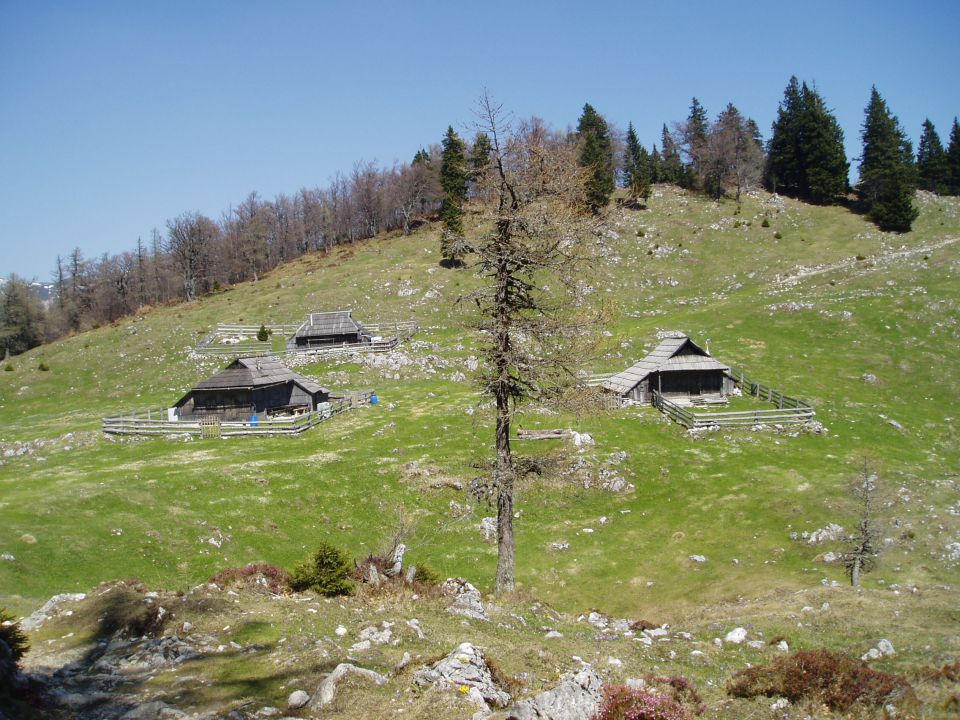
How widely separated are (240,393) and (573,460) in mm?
25625

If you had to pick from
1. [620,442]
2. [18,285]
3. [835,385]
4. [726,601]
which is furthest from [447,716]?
[18,285]

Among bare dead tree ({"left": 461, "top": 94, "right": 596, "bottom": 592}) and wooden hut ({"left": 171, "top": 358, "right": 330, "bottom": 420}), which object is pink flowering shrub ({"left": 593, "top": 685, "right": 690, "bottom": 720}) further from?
wooden hut ({"left": 171, "top": 358, "right": 330, "bottom": 420})

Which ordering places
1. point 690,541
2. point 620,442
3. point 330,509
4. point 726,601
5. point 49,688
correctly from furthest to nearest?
point 620,442 → point 330,509 → point 690,541 → point 726,601 → point 49,688

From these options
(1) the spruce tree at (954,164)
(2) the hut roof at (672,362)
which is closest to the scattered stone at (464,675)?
(2) the hut roof at (672,362)

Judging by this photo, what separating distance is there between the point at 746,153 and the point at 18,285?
113881 millimetres

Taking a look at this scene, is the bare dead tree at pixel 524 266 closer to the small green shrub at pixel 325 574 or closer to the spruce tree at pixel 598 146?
the small green shrub at pixel 325 574

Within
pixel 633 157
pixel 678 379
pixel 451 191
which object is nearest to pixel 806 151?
pixel 633 157

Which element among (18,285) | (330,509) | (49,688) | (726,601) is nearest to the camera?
(49,688)

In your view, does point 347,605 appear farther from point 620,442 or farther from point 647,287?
point 647,287

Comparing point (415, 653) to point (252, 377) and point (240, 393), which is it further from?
point (240, 393)

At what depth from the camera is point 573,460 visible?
107 feet

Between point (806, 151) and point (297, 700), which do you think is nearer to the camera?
point (297, 700)

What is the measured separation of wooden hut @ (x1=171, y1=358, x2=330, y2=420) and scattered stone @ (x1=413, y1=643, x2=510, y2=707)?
1418 inches

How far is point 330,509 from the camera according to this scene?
2892cm
